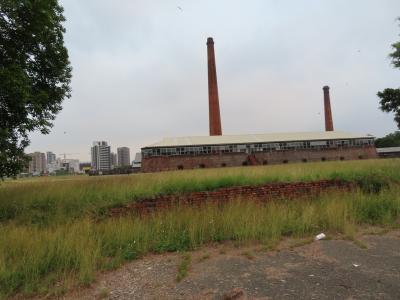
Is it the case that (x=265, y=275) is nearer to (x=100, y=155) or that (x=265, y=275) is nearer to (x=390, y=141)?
(x=390, y=141)

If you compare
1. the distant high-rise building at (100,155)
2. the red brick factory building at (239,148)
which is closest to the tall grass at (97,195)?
the red brick factory building at (239,148)

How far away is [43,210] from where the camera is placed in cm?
895

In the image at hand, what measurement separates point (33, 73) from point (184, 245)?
7.95m

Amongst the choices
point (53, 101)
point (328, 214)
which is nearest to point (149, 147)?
point (53, 101)

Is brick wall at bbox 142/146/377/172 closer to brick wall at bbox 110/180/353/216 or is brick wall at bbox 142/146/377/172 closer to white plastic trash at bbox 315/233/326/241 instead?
brick wall at bbox 110/180/353/216

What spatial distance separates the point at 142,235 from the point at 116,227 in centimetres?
76

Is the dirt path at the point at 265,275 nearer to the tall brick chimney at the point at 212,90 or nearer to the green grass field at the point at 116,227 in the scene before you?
the green grass field at the point at 116,227

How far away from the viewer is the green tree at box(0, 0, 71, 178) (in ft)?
25.9

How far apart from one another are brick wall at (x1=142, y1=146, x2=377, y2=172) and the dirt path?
37363 millimetres

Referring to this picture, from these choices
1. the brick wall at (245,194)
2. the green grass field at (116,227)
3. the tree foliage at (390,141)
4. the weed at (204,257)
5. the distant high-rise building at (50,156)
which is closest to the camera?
the green grass field at (116,227)

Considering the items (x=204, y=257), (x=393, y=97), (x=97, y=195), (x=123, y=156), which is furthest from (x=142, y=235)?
(x=123, y=156)

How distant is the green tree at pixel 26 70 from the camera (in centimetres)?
789

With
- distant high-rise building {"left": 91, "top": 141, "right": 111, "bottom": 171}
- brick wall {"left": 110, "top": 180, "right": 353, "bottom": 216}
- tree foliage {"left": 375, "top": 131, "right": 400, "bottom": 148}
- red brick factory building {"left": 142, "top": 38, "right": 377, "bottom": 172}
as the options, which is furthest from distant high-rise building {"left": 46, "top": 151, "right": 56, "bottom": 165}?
brick wall {"left": 110, "top": 180, "right": 353, "bottom": 216}

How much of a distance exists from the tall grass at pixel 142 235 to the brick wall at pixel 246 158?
35336 millimetres
